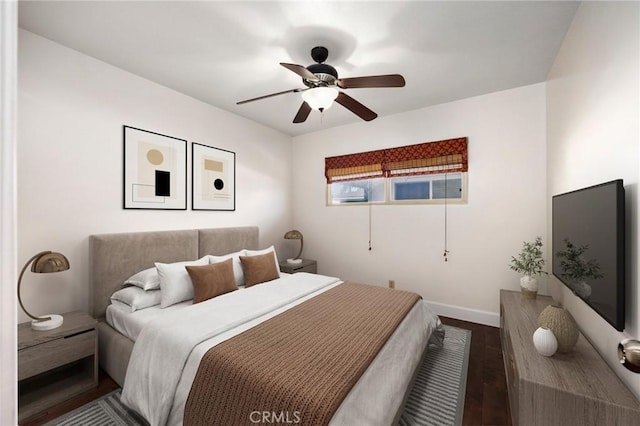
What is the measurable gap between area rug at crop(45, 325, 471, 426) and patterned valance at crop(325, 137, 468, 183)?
217 centimetres

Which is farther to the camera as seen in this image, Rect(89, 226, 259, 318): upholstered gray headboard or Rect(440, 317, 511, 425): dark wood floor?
Rect(89, 226, 259, 318): upholstered gray headboard

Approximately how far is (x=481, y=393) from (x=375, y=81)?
2471 mm

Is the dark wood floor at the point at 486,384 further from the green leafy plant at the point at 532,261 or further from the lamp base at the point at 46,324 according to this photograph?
the lamp base at the point at 46,324

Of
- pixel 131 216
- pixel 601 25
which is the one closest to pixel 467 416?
pixel 601 25

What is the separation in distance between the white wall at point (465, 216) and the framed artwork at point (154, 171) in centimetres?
221

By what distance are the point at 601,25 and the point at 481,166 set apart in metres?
1.78

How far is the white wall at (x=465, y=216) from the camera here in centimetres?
296

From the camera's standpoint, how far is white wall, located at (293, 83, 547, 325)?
2.96m

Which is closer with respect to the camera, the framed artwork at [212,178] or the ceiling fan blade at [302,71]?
the ceiling fan blade at [302,71]

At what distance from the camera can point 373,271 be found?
3939 millimetres

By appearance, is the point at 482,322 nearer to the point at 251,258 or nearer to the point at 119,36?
the point at 251,258

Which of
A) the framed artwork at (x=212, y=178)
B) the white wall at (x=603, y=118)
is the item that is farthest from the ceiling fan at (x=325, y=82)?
the framed artwork at (x=212, y=178)

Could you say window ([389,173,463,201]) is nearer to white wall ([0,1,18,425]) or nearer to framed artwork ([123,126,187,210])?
framed artwork ([123,126,187,210])

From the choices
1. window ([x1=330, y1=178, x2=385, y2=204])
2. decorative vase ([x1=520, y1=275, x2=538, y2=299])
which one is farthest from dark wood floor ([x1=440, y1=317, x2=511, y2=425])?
window ([x1=330, y1=178, x2=385, y2=204])
